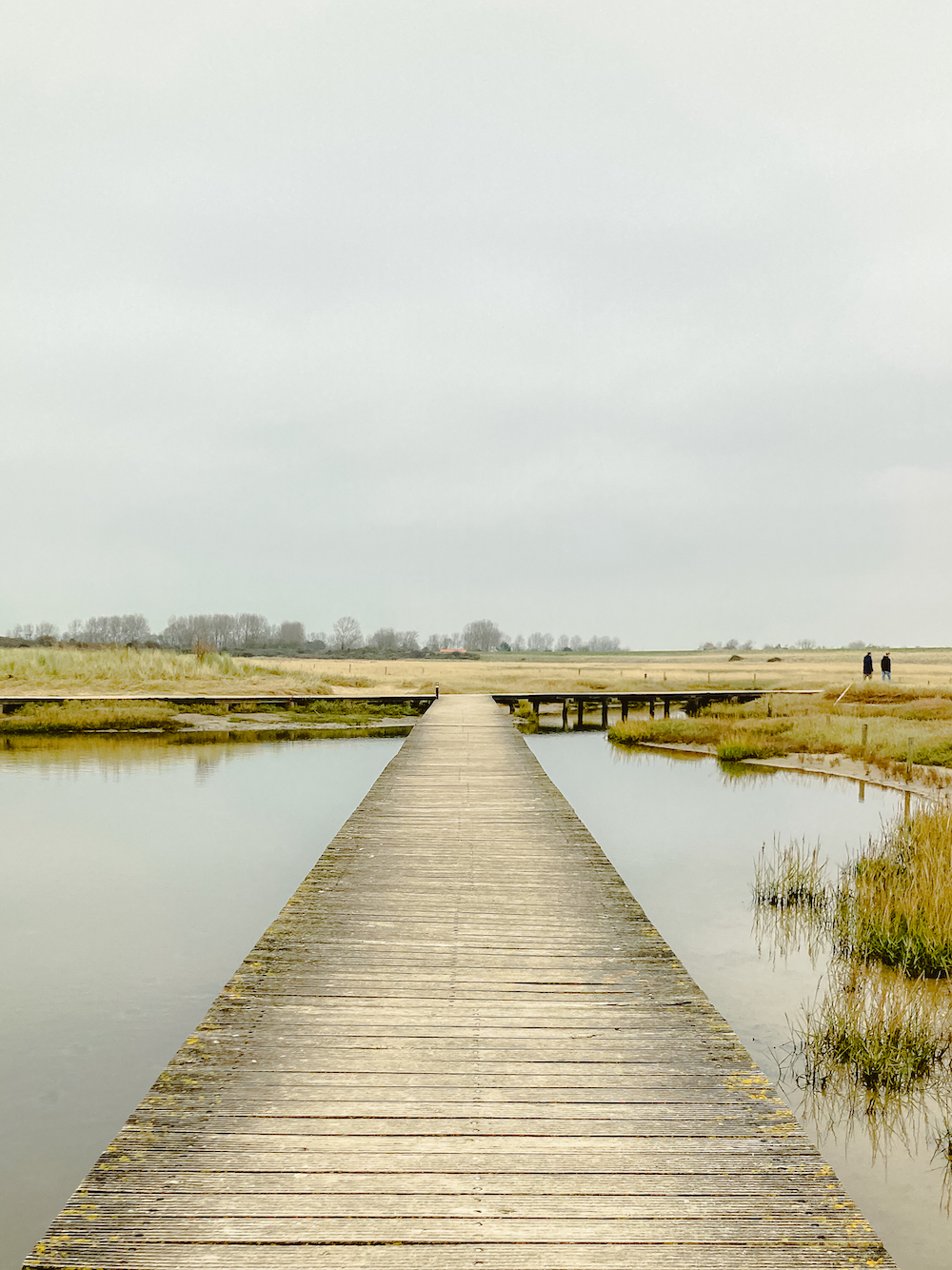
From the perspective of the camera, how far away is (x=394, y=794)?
1064 cm

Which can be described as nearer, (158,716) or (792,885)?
(792,885)

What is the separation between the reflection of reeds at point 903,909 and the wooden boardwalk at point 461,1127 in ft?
10.2

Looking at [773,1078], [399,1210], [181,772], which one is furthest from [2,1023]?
[181,772]

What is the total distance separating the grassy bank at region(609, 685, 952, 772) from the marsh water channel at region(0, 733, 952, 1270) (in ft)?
5.88

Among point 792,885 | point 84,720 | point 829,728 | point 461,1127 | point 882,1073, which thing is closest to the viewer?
point 461,1127

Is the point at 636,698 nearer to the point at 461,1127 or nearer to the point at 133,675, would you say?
the point at 133,675

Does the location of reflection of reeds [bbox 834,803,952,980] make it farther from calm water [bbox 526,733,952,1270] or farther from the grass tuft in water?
calm water [bbox 526,733,952,1270]

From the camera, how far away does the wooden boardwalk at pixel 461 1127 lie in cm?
274

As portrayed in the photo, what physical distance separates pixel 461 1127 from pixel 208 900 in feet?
24.3

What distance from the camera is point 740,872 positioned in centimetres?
1098

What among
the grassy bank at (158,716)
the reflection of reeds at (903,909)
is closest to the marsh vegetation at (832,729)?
the reflection of reeds at (903,909)

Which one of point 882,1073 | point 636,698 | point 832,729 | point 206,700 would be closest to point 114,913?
point 882,1073

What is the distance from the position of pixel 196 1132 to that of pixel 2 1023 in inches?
178

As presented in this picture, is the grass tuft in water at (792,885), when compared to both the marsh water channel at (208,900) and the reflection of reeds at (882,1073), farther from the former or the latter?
the reflection of reeds at (882,1073)
